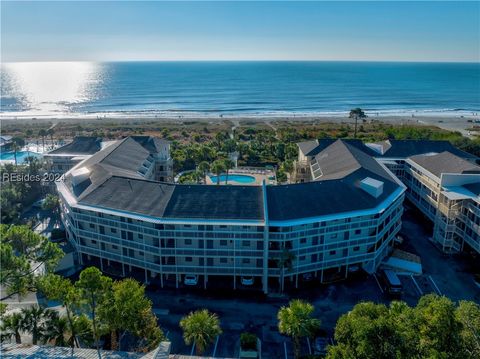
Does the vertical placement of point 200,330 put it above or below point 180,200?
below

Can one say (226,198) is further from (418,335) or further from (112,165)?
(418,335)

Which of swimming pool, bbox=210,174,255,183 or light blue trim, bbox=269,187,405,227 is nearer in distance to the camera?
light blue trim, bbox=269,187,405,227

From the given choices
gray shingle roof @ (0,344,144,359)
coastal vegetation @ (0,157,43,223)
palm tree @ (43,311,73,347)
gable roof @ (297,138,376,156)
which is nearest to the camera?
gray shingle roof @ (0,344,144,359)

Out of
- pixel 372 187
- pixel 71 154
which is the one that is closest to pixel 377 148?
pixel 372 187

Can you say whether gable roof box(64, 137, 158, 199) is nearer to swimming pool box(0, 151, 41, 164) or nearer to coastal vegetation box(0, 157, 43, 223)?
coastal vegetation box(0, 157, 43, 223)

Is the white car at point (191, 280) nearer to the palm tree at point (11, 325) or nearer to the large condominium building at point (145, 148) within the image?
the palm tree at point (11, 325)

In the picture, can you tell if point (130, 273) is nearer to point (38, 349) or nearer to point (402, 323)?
point (38, 349)

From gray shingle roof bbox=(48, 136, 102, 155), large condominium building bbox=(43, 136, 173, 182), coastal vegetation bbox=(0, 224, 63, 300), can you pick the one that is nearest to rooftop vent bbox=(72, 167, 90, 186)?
large condominium building bbox=(43, 136, 173, 182)
